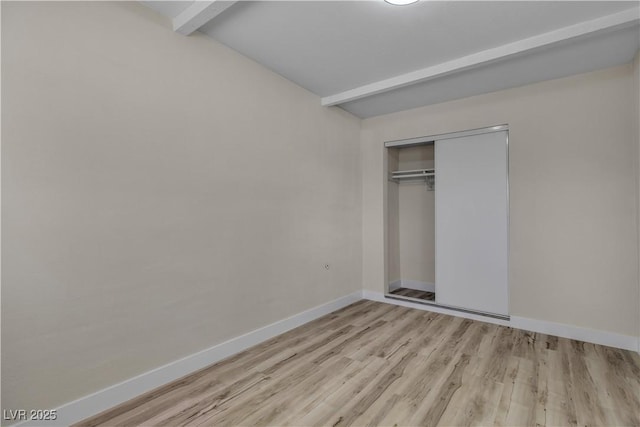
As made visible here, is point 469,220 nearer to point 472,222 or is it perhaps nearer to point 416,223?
point 472,222

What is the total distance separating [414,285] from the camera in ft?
15.9

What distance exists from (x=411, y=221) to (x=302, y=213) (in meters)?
2.14

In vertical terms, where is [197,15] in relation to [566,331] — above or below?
above

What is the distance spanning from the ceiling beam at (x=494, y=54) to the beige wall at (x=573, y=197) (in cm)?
97

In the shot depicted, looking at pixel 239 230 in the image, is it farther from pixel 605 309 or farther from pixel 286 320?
pixel 605 309

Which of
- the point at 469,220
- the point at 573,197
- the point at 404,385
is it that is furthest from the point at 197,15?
the point at 573,197

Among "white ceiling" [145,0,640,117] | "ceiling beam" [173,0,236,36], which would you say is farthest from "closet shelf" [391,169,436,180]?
"ceiling beam" [173,0,236,36]

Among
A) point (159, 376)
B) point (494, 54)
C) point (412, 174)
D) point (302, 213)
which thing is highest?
point (494, 54)

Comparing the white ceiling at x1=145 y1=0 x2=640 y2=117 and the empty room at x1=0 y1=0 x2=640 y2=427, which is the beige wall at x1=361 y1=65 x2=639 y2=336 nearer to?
the empty room at x1=0 y1=0 x2=640 y2=427

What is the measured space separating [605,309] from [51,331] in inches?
173

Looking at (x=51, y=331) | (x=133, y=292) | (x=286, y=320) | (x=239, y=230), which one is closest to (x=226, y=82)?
(x=239, y=230)

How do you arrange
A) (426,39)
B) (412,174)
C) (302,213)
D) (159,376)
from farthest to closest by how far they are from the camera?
(412,174), (302,213), (426,39), (159,376)

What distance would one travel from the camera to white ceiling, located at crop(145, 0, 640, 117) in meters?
2.17

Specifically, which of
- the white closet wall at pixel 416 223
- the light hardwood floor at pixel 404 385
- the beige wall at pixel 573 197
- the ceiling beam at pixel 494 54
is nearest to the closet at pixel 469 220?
the beige wall at pixel 573 197
